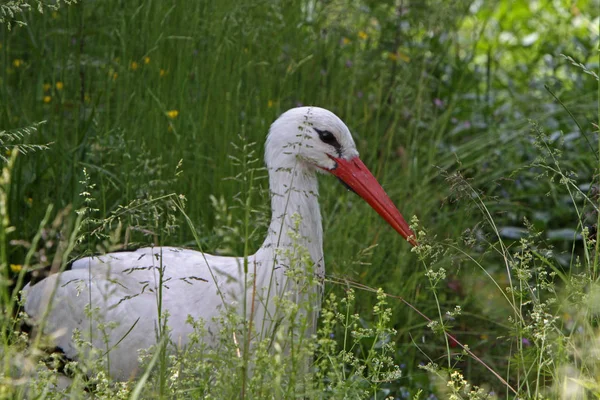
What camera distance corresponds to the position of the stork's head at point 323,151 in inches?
126

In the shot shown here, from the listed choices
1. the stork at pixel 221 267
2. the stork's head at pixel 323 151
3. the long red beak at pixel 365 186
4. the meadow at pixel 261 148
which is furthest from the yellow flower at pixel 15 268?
the long red beak at pixel 365 186

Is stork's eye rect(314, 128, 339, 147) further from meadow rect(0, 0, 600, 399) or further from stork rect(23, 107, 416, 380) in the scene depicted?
meadow rect(0, 0, 600, 399)

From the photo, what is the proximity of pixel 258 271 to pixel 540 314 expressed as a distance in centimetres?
105

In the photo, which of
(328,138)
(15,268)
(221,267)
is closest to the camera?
(221,267)

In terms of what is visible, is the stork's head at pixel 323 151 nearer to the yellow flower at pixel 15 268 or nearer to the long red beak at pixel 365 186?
the long red beak at pixel 365 186

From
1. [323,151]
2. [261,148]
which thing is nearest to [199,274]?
[323,151]

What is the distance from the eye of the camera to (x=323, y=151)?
3256 mm

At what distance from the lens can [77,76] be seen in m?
3.89

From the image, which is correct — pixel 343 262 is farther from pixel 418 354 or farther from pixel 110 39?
pixel 110 39

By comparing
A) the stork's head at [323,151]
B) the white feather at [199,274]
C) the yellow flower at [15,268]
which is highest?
the stork's head at [323,151]

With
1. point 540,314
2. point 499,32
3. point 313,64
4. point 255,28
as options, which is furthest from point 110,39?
point 499,32

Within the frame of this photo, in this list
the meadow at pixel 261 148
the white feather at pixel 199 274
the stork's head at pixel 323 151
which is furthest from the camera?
the meadow at pixel 261 148

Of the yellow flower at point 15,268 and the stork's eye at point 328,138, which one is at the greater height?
the stork's eye at point 328,138

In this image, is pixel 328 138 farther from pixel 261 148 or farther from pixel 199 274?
pixel 261 148
